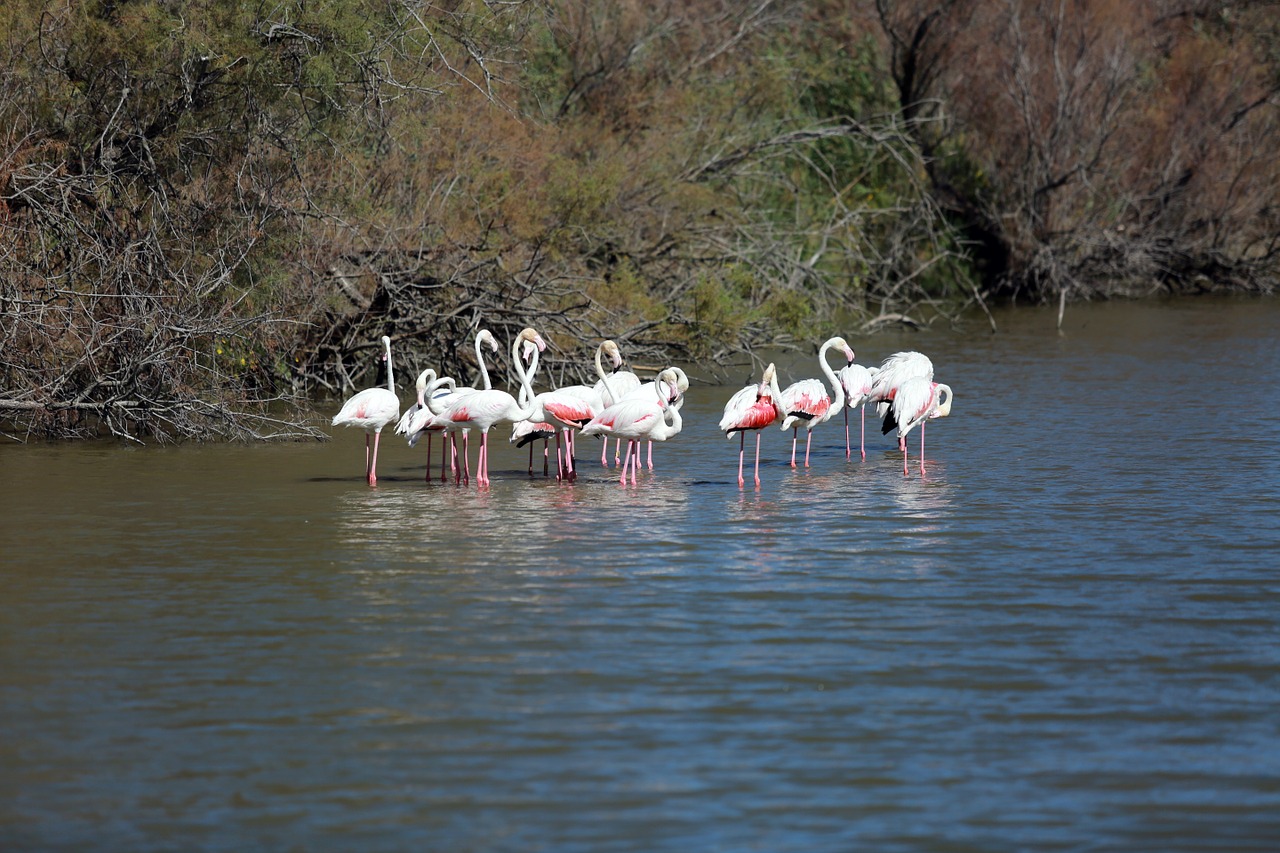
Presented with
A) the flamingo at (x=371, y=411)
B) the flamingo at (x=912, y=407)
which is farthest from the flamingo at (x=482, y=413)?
the flamingo at (x=912, y=407)

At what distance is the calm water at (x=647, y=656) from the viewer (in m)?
5.41

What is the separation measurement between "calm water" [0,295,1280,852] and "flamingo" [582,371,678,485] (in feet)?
1.25

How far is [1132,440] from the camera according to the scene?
13602 mm

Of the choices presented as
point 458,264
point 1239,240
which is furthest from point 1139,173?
point 458,264

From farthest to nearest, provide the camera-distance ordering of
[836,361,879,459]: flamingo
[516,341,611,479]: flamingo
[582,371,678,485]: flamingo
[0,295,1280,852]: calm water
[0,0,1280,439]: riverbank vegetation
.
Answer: [0,0,1280,439]: riverbank vegetation → [836,361,879,459]: flamingo → [516,341,611,479]: flamingo → [582,371,678,485]: flamingo → [0,295,1280,852]: calm water

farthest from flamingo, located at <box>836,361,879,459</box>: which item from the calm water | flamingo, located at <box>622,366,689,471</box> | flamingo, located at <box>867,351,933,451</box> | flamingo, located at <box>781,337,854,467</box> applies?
flamingo, located at <box>622,366,689,471</box>

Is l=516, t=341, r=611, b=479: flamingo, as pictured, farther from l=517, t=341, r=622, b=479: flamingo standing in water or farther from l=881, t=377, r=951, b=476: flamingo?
l=881, t=377, r=951, b=476: flamingo

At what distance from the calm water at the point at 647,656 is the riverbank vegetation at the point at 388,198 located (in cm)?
150

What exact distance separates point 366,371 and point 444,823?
12346mm

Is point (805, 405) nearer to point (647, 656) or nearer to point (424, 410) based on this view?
point (424, 410)

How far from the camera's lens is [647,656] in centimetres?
721

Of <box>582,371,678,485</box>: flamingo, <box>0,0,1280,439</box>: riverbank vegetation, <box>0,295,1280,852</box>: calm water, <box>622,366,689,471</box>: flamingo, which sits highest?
<box>0,0,1280,439</box>: riverbank vegetation

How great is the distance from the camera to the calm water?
5414 millimetres

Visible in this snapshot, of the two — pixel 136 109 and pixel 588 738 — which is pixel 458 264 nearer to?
pixel 136 109
